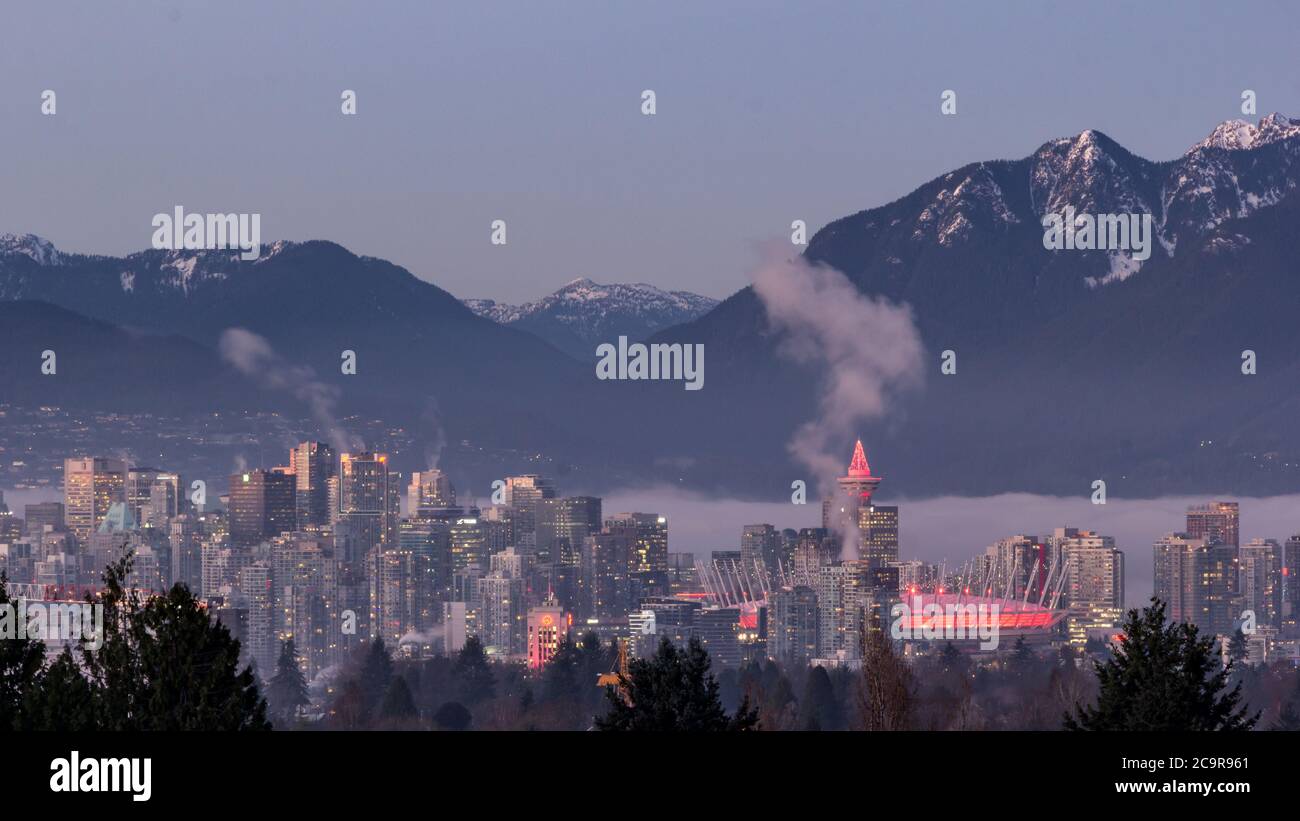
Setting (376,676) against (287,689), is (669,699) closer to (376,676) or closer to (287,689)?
(376,676)

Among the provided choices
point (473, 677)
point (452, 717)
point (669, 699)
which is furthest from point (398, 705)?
point (669, 699)

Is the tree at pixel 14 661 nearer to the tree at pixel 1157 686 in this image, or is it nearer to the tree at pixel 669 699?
the tree at pixel 669 699

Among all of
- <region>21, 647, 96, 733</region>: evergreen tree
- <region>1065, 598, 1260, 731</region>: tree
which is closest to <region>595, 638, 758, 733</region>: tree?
<region>1065, 598, 1260, 731</region>: tree

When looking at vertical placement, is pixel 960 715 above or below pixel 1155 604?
below
